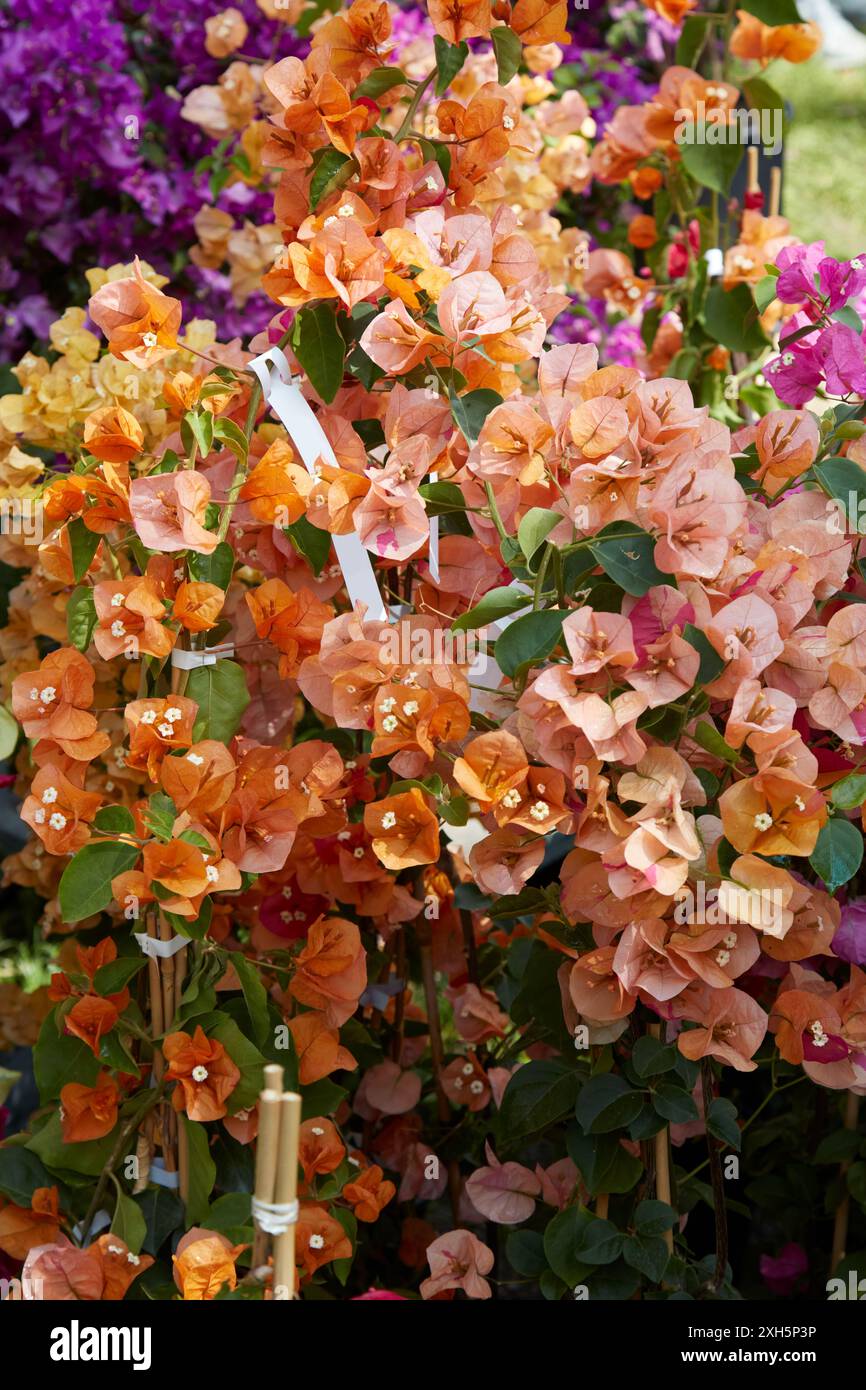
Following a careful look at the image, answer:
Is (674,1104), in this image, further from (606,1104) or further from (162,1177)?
(162,1177)

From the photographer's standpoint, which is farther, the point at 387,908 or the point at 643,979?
the point at 387,908

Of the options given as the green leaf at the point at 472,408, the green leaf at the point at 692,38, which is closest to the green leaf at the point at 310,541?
the green leaf at the point at 472,408

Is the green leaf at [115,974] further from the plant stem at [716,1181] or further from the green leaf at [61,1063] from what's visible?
the plant stem at [716,1181]

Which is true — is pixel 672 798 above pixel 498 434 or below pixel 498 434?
below

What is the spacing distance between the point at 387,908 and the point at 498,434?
42 centimetres

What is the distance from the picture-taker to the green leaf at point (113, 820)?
0.89m

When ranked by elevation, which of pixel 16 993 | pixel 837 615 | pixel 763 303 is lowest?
pixel 16 993

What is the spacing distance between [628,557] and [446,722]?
15 centimetres

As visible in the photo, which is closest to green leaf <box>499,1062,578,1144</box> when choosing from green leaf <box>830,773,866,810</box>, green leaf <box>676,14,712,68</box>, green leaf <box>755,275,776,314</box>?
green leaf <box>830,773,866,810</box>

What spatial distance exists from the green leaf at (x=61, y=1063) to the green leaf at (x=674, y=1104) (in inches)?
15.6
